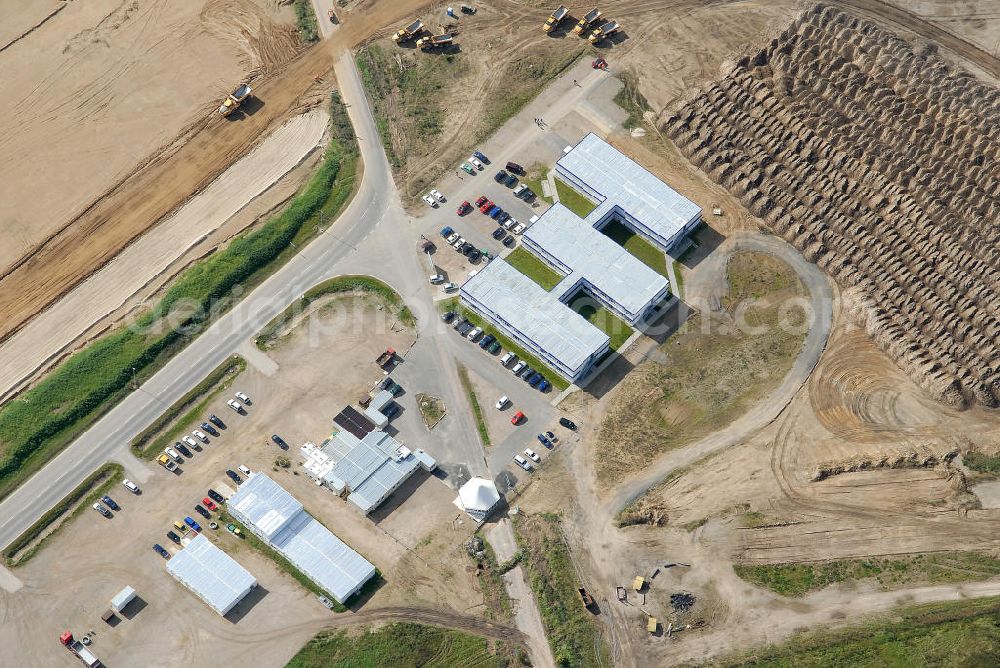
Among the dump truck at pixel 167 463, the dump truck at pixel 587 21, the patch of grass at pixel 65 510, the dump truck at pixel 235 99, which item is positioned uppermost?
the dump truck at pixel 235 99

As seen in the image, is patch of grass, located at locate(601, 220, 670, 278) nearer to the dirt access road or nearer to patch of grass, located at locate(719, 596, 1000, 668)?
the dirt access road

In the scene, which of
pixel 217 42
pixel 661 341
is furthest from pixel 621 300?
pixel 217 42

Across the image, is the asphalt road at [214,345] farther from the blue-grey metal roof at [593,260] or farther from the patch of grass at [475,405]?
the patch of grass at [475,405]

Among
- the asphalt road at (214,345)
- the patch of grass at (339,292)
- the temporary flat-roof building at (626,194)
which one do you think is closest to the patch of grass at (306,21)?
the asphalt road at (214,345)

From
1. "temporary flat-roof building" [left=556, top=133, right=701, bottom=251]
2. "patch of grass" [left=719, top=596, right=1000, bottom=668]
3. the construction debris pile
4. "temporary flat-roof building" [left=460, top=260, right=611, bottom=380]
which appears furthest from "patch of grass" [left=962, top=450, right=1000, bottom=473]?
"temporary flat-roof building" [left=556, top=133, right=701, bottom=251]

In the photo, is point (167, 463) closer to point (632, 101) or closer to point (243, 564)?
point (243, 564)

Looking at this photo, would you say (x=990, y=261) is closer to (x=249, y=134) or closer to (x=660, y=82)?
(x=660, y=82)

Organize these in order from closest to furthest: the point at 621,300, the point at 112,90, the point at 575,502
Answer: the point at 575,502 → the point at 621,300 → the point at 112,90
